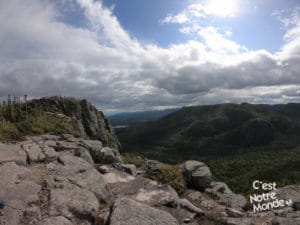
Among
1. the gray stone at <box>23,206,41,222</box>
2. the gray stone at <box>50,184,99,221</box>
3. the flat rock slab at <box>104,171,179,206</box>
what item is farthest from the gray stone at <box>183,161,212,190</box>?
the gray stone at <box>23,206,41,222</box>

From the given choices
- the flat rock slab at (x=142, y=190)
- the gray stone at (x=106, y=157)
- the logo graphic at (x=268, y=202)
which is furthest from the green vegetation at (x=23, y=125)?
the logo graphic at (x=268, y=202)

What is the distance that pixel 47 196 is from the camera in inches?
424

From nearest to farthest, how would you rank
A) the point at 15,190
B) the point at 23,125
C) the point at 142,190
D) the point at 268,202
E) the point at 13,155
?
the point at 15,190 < the point at 142,190 < the point at 13,155 < the point at 268,202 < the point at 23,125

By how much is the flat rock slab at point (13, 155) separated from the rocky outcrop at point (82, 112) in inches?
771

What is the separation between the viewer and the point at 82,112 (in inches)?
1741

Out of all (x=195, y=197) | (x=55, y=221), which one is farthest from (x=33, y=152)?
(x=195, y=197)

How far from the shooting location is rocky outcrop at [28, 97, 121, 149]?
125 ft

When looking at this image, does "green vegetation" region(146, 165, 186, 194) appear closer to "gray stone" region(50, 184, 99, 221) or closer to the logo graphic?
the logo graphic

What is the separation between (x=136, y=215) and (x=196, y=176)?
413 inches

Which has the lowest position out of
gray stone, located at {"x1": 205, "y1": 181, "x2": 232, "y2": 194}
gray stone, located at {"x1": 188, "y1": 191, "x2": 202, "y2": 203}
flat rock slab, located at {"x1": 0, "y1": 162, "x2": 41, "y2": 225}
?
gray stone, located at {"x1": 205, "y1": 181, "x2": 232, "y2": 194}

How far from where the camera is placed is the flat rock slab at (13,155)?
14.0 m

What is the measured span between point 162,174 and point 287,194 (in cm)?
851

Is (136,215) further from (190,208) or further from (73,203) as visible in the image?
(190,208)

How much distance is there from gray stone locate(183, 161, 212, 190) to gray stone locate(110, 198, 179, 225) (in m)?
9.40
